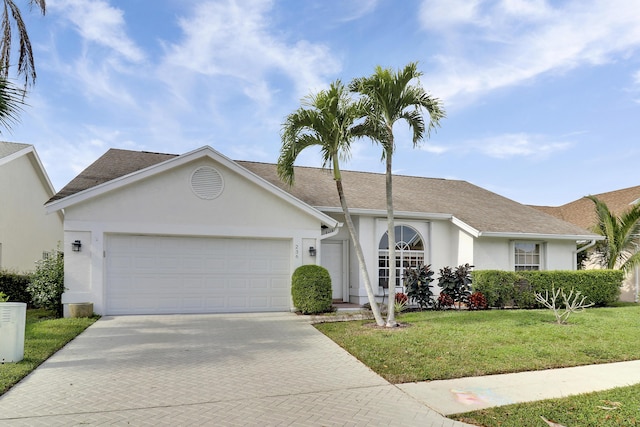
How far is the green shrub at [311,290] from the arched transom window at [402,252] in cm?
349

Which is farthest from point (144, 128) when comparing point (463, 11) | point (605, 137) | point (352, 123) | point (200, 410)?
point (605, 137)

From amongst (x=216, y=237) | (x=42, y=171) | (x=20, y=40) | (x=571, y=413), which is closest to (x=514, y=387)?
(x=571, y=413)

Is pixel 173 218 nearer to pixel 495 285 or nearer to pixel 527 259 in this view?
pixel 495 285

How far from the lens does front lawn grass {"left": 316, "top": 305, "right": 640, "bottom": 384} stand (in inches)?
285

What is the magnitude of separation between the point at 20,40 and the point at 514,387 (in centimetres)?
1647

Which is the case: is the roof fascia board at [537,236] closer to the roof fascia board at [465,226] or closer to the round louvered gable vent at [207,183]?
Answer: the roof fascia board at [465,226]

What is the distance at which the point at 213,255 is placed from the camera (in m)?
13.3

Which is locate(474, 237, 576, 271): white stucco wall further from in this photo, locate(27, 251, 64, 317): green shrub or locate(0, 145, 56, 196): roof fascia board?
locate(0, 145, 56, 196): roof fascia board

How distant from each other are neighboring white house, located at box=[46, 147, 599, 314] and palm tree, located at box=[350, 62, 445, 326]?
147 inches

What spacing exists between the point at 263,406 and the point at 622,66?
15.5 metres

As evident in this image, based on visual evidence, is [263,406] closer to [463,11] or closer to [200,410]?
[200,410]

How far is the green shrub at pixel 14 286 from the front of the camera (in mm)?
14742

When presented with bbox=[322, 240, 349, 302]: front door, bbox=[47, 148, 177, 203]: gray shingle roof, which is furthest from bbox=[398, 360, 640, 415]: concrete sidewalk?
bbox=[47, 148, 177, 203]: gray shingle roof

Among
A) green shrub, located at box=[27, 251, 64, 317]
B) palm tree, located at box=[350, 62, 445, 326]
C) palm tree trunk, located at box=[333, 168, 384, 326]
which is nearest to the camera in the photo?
palm tree, located at box=[350, 62, 445, 326]
